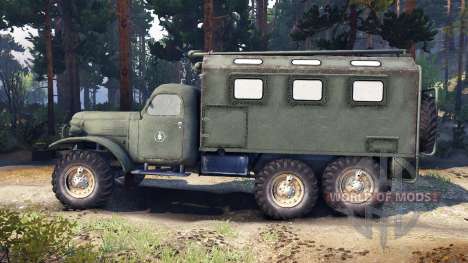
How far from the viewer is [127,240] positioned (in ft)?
22.4

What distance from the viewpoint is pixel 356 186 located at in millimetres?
8750

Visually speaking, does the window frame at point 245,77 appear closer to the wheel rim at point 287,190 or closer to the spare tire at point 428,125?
the wheel rim at point 287,190

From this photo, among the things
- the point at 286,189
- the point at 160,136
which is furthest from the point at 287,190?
the point at 160,136

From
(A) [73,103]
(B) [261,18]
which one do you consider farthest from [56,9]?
(B) [261,18]

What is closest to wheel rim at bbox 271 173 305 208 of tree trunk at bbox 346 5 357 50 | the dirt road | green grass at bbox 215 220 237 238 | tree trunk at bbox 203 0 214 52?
the dirt road

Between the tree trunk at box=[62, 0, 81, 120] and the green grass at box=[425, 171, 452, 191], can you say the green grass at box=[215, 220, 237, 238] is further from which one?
the tree trunk at box=[62, 0, 81, 120]

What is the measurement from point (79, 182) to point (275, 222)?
4.20 m

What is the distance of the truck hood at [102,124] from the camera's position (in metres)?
9.26

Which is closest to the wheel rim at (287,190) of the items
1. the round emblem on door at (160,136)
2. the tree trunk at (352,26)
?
the round emblem on door at (160,136)

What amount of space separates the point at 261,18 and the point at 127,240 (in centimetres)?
2918

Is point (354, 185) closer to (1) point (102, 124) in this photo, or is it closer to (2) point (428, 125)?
(2) point (428, 125)

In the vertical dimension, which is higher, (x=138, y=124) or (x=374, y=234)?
(x=138, y=124)

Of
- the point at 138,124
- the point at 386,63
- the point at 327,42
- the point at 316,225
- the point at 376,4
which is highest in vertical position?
the point at 376,4

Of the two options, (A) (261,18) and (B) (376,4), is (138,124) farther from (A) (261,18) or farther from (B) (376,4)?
(A) (261,18)
